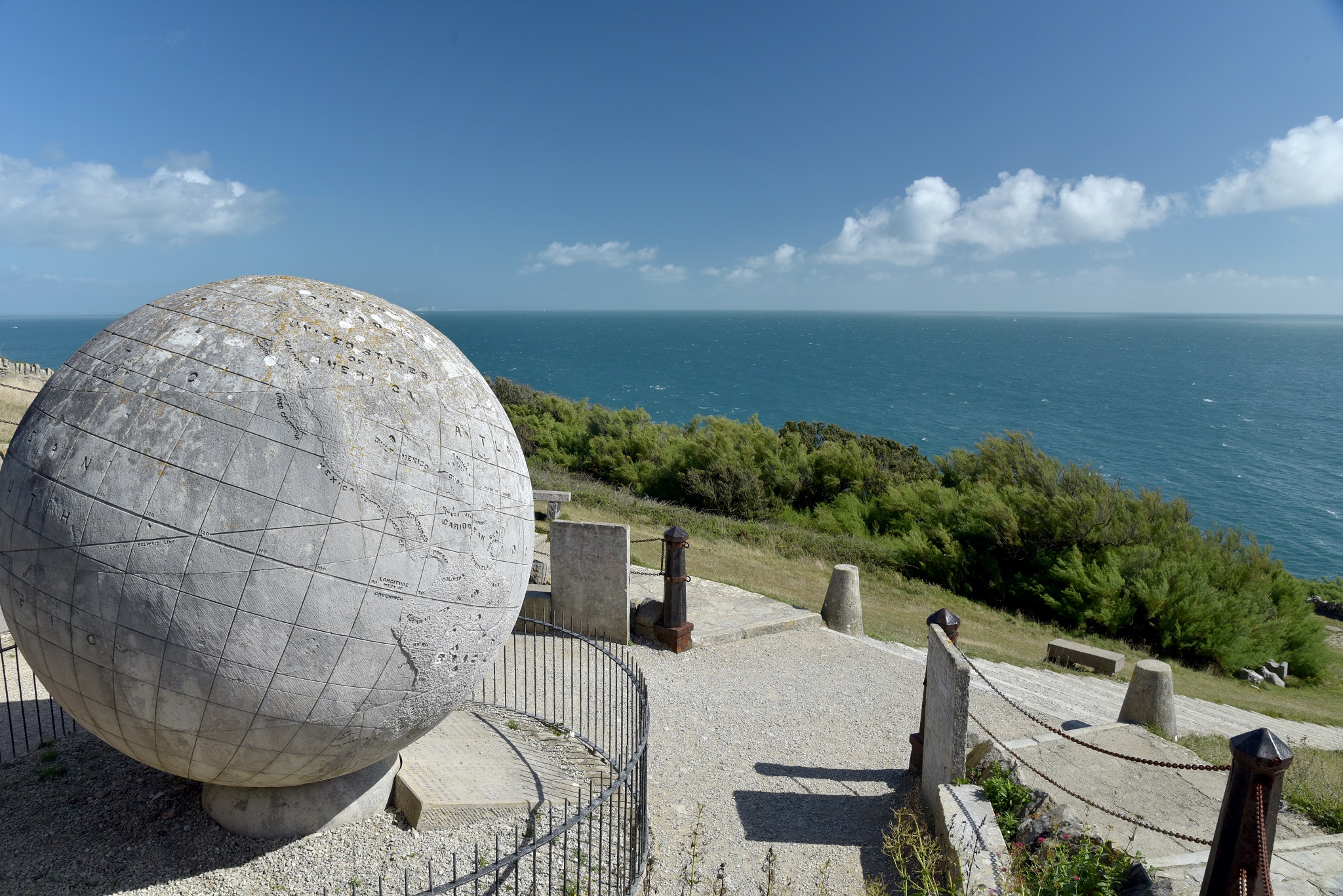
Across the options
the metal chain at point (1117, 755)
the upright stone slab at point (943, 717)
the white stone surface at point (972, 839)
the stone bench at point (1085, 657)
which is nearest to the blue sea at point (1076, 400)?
the stone bench at point (1085, 657)

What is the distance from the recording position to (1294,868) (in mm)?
5273

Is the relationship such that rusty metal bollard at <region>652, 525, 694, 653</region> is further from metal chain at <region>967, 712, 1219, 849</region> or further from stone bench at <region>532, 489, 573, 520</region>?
metal chain at <region>967, 712, 1219, 849</region>

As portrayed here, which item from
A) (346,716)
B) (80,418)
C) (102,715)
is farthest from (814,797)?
(80,418)

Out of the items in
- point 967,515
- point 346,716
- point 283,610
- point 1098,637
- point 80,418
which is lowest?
point 1098,637

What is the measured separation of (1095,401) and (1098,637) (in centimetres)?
7481

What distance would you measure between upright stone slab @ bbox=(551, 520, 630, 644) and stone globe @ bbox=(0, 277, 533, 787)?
18.1 feet

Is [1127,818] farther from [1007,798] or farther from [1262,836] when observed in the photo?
[1262,836]

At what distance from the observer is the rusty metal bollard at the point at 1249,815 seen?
12.4ft

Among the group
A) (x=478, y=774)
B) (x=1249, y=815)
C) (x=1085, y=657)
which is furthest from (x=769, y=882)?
(x=1085, y=657)

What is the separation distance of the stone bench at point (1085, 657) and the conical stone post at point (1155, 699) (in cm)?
519

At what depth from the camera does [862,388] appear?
3585 inches

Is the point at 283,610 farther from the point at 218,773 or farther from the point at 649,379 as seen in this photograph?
the point at 649,379

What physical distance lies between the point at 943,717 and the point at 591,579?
5480 mm

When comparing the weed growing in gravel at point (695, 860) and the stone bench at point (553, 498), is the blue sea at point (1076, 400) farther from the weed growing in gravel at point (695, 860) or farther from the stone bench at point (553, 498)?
the weed growing in gravel at point (695, 860)
